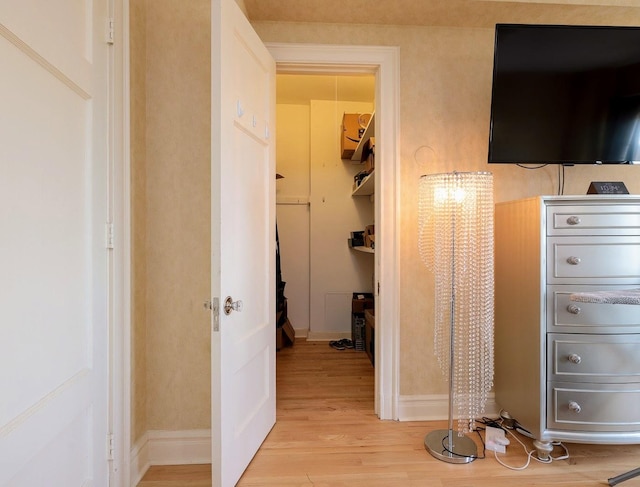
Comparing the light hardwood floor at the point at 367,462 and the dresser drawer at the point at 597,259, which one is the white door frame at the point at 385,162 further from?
the dresser drawer at the point at 597,259

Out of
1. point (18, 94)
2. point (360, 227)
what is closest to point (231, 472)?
point (18, 94)

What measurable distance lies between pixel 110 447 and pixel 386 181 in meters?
1.88

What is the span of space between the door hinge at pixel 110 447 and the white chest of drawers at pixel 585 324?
6.43 ft

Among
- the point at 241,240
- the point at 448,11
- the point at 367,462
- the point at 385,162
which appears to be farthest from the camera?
the point at 385,162

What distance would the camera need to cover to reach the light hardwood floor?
1.43 m

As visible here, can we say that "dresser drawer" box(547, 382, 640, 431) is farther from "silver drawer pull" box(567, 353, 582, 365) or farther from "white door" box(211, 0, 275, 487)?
"white door" box(211, 0, 275, 487)

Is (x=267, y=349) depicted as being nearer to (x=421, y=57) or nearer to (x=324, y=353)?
(x=324, y=353)

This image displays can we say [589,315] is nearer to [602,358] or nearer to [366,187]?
[602,358]

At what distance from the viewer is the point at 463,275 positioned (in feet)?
5.18

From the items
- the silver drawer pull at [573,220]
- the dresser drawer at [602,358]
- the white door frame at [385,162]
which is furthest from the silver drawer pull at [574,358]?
the white door frame at [385,162]

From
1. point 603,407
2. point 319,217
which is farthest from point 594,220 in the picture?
point 319,217

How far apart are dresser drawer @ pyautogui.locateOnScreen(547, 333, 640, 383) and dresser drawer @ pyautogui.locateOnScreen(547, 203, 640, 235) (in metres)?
0.51

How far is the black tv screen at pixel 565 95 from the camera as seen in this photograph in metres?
1.60

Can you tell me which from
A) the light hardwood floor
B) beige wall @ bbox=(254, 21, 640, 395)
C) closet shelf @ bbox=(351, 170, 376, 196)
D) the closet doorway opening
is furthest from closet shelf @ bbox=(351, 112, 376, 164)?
the light hardwood floor
